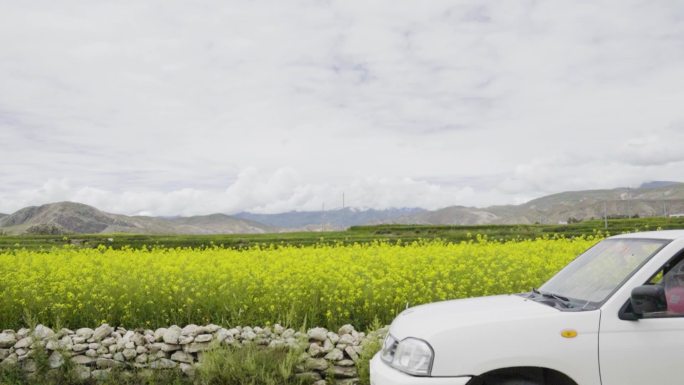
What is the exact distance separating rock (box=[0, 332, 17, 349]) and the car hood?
566 cm

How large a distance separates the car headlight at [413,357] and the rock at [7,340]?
5.80 m

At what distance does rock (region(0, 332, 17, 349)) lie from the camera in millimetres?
8031

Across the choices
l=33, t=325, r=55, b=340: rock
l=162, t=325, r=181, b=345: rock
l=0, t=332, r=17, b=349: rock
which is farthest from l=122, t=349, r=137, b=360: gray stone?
l=0, t=332, r=17, b=349: rock

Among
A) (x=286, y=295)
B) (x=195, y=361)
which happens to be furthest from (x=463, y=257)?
(x=195, y=361)

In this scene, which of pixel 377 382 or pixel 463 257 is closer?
pixel 377 382

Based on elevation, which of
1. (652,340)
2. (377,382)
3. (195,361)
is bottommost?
(195,361)

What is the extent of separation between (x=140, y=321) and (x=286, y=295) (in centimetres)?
223

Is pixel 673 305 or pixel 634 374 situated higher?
pixel 673 305

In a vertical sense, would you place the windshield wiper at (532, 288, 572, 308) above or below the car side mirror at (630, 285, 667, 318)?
below

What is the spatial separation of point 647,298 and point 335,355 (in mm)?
4123

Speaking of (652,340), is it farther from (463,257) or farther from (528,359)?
(463,257)

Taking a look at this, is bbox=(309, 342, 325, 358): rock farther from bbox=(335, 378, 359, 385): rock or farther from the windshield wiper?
the windshield wiper

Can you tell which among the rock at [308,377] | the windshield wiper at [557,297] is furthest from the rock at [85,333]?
the windshield wiper at [557,297]

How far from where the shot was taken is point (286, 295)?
9008 mm
